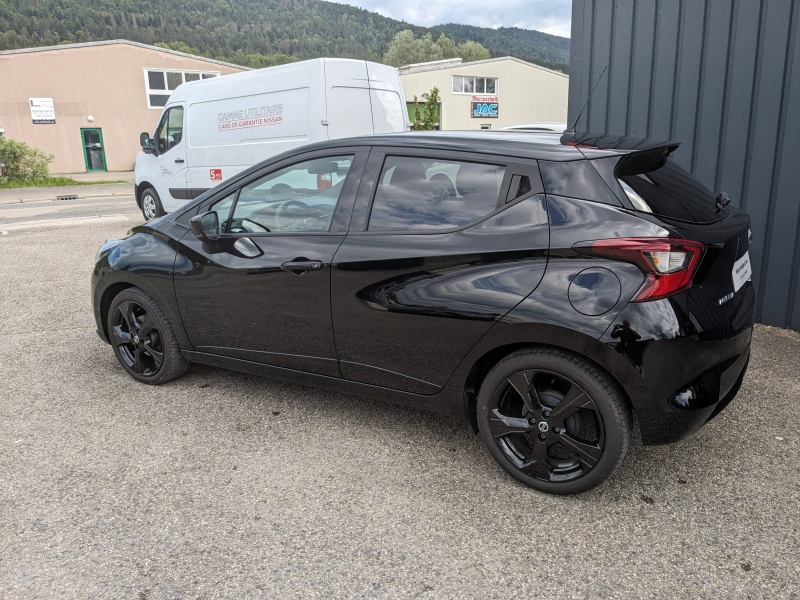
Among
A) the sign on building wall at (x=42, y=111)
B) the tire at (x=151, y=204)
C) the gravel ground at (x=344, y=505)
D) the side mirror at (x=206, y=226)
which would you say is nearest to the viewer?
the gravel ground at (x=344, y=505)

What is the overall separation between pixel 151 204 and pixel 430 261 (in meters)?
10.8

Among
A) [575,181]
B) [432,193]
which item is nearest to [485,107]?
[432,193]

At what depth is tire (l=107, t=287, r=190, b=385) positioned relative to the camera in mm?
4082

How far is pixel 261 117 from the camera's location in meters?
9.59

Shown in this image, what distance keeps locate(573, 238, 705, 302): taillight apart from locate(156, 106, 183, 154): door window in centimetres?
1008

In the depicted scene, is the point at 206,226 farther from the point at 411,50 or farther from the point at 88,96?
the point at 411,50

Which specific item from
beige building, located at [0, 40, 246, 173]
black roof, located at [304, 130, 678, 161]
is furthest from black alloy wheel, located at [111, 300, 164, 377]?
beige building, located at [0, 40, 246, 173]

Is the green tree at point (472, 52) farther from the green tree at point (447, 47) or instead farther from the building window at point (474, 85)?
the building window at point (474, 85)

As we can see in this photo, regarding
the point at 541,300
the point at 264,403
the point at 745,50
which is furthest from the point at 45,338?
the point at 745,50

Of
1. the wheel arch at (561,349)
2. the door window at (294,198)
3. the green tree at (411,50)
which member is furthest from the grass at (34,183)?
the green tree at (411,50)

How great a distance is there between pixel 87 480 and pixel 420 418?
1.73 m

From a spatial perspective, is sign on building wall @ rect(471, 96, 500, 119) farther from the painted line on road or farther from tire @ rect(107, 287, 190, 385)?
tire @ rect(107, 287, 190, 385)

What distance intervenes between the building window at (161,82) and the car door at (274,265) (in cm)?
3330

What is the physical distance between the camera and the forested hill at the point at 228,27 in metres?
78.4
